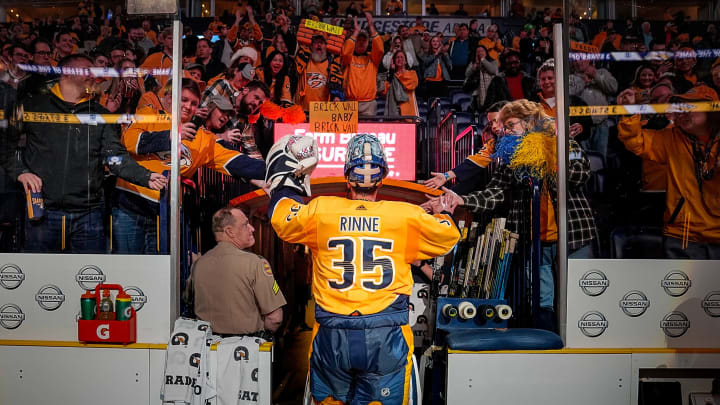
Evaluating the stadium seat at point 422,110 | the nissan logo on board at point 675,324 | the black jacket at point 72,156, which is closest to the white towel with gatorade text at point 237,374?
the black jacket at point 72,156

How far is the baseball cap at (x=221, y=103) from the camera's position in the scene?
362 centimetres

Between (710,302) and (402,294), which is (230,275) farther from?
(710,302)

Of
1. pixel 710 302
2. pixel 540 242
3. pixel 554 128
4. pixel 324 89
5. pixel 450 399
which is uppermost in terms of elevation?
pixel 324 89

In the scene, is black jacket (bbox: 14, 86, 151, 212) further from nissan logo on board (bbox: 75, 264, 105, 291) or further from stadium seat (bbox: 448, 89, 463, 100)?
stadium seat (bbox: 448, 89, 463, 100)

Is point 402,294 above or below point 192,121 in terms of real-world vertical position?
below

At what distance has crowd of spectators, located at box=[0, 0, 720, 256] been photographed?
3.20 meters

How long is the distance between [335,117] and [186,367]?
1691 mm

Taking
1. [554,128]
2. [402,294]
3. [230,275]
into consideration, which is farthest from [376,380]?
[554,128]

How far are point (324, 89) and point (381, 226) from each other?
124 cm

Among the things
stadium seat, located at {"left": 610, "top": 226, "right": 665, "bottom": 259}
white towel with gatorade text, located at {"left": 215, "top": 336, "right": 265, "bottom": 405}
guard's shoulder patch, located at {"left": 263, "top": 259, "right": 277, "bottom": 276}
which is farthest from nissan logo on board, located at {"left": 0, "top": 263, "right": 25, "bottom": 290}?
stadium seat, located at {"left": 610, "top": 226, "right": 665, "bottom": 259}

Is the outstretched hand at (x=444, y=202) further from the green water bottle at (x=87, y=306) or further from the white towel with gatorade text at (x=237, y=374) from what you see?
the green water bottle at (x=87, y=306)

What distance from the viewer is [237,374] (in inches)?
124

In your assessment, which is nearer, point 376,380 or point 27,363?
point 376,380

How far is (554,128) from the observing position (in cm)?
340
